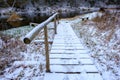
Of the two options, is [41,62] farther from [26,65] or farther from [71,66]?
[71,66]

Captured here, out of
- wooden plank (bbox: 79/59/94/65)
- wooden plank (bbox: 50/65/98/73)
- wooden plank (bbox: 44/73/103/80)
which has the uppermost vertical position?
wooden plank (bbox: 79/59/94/65)

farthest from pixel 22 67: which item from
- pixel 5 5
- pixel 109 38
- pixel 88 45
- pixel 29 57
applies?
pixel 5 5

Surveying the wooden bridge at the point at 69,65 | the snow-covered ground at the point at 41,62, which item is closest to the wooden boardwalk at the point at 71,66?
the wooden bridge at the point at 69,65

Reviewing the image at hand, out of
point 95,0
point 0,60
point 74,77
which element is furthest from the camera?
point 95,0

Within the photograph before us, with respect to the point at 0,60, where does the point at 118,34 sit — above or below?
above

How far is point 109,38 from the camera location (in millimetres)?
6652

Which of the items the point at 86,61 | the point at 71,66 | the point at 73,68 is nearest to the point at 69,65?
the point at 71,66

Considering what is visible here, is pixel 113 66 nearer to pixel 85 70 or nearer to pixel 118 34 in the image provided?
pixel 85 70

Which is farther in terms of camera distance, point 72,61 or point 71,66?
point 72,61

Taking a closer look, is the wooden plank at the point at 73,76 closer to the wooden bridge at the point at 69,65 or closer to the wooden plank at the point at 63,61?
the wooden bridge at the point at 69,65

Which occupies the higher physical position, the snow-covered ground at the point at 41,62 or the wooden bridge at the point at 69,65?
the wooden bridge at the point at 69,65

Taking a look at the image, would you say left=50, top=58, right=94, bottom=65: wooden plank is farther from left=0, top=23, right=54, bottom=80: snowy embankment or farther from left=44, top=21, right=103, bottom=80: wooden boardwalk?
left=0, top=23, right=54, bottom=80: snowy embankment

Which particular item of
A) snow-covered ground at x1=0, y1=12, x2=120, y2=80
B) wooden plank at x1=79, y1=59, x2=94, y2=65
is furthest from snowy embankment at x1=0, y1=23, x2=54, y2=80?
wooden plank at x1=79, y1=59, x2=94, y2=65

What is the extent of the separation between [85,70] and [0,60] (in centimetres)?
267
